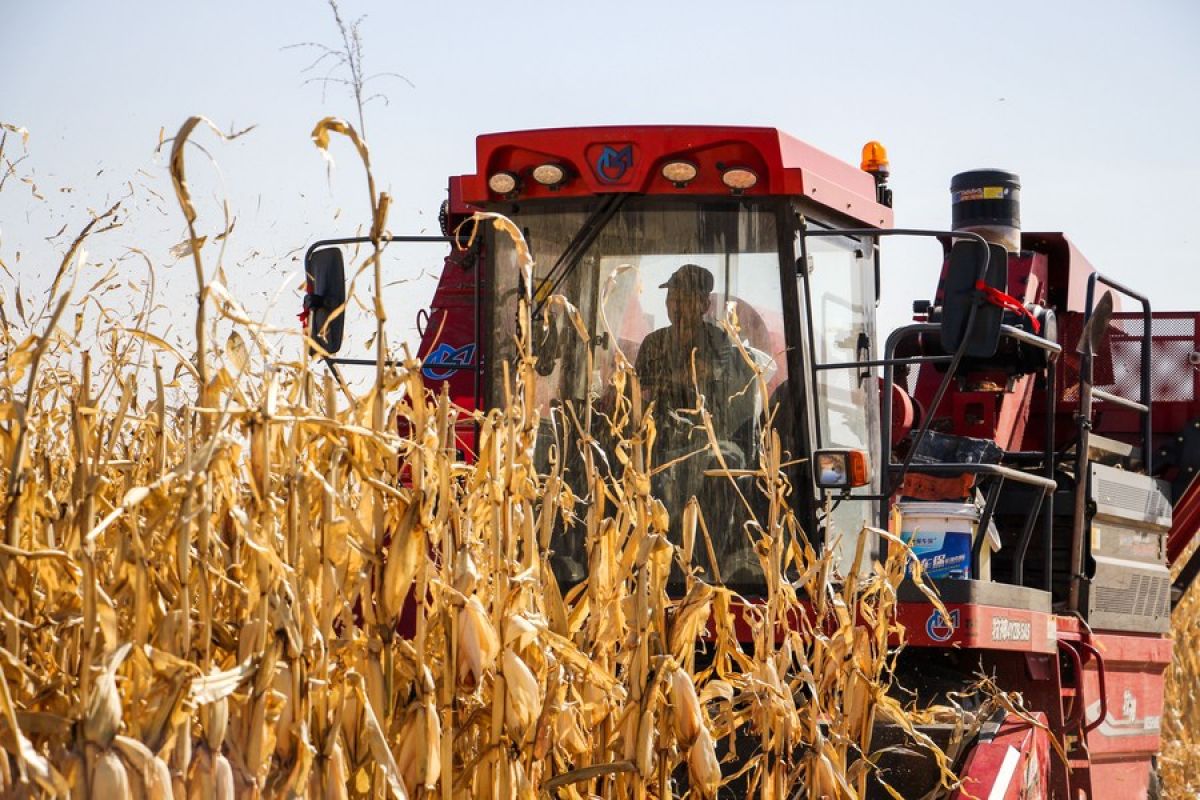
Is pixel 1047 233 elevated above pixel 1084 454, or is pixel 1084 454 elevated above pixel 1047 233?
pixel 1047 233

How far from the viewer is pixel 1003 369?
17.0ft

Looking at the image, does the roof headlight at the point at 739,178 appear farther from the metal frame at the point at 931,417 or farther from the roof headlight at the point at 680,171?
the metal frame at the point at 931,417

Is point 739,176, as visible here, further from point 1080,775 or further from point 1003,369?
point 1080,775

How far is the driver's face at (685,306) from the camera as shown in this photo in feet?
14.6

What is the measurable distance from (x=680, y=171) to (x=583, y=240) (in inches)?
13.7

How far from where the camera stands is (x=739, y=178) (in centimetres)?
445

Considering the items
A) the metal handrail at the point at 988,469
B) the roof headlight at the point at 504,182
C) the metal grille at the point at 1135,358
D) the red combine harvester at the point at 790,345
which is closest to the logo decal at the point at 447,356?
the red combine harvester at the point at 790,345

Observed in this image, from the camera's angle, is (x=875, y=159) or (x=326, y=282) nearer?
(x=326, y=282)

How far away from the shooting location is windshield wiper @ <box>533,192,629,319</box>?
4543 mm

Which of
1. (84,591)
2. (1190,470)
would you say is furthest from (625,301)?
(1190,470)

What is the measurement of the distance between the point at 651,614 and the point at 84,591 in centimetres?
A: 124

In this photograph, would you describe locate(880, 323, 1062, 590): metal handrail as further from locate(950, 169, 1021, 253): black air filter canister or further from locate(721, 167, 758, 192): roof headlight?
locate(950, 169, 1021, 253): black air filter canister

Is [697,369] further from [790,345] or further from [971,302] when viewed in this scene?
[971,302]

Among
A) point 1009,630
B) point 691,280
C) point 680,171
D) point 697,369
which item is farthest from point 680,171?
point 1009,630
